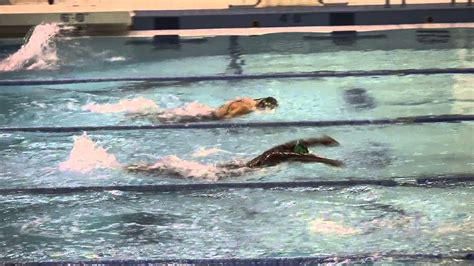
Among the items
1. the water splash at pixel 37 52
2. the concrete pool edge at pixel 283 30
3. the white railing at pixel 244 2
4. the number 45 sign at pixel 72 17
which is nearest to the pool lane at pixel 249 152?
the water splash at pixel 37 52

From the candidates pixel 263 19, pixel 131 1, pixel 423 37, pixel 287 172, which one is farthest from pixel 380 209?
pixel 131 1

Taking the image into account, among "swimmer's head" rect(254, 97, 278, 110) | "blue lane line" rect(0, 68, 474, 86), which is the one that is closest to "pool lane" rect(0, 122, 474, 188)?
"swimmer's head" rect(254, 97, 278, 110)

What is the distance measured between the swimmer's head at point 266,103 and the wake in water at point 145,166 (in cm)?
62

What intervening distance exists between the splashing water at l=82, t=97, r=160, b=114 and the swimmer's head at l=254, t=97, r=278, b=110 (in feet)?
1.50

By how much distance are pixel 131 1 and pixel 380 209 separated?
4.30 metres

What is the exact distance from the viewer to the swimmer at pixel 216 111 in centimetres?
349

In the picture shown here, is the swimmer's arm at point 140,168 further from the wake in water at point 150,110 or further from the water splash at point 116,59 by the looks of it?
the water splash at point 116,59

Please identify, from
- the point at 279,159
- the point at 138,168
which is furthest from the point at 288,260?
the point at 138,168

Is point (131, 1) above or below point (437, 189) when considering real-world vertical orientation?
above

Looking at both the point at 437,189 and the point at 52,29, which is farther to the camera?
the point at 52,29

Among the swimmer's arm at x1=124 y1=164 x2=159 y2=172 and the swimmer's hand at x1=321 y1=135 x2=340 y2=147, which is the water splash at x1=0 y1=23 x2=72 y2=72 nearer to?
the swimmer's arm at x1=124 y1=164 x2=159 y2=172

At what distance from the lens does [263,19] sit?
5.77 meters

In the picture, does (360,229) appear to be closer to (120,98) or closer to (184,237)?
(184,237)

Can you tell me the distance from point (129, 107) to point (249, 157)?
943 mm
